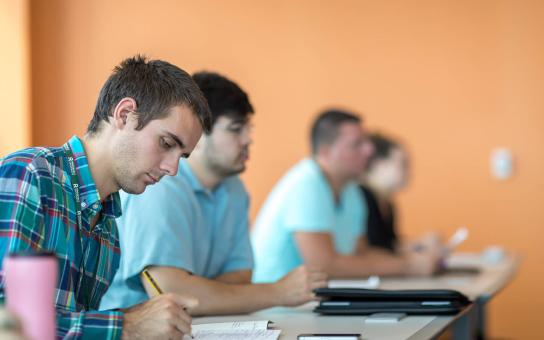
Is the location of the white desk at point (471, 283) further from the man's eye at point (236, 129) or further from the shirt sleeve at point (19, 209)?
the shirt sleeve at point (19, 209)

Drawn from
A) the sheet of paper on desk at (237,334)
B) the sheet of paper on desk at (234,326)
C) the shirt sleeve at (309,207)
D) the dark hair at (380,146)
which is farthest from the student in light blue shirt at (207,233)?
the dark hair at (380,146)

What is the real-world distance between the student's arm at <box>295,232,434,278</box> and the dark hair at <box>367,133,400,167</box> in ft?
4.57

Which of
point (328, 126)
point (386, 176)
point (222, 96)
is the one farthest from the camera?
point (386, 176)

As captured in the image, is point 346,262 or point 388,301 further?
point 346,262

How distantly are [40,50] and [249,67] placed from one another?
3.96 feet

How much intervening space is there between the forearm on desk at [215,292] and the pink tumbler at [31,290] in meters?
0.87

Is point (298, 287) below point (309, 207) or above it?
below

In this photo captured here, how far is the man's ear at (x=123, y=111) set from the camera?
59.3 inches

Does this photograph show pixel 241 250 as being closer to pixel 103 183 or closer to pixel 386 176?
pixel 103 183

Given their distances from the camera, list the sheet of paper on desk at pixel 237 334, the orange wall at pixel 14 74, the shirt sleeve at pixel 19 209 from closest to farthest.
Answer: the shirt sleeve at pixel 19 209
the sheet of paper on desk at pixel 237 334
the orange wall at pixel 14 74

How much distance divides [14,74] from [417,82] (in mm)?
2300

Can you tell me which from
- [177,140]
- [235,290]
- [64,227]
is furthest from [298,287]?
[64,227]

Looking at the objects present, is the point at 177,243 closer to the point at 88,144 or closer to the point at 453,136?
the point at 88,144

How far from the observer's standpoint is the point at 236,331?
1.66 metres
